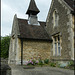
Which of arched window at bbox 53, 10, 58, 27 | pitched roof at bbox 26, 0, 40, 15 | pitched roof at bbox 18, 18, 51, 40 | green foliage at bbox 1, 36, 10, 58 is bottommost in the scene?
green foliage at bbox 1, 36, 10, 58

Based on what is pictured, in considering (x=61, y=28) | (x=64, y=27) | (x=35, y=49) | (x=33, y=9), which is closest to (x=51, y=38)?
(x=61, y=28)

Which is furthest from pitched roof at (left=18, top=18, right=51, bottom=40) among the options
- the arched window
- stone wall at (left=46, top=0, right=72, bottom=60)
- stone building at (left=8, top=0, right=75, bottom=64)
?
the arched window

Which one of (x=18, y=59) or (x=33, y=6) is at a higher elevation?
(x=33, y=6)

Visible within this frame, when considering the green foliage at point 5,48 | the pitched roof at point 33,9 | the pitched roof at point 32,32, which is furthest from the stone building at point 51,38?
the green foliage at point 5,48

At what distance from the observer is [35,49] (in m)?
12.2

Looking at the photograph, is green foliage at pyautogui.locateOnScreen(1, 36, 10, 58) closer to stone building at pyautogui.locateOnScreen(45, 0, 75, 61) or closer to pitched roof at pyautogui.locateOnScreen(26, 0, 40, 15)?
pitched roof at pyautogui.locateOnScreen(26, 0, 40, 15)

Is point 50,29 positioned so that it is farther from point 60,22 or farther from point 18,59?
point 18,59

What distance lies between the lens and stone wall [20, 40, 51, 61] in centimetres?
1177

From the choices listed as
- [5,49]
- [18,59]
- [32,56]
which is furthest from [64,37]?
[5,49]

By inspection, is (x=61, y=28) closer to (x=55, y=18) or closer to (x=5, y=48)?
(x=55, y=18)

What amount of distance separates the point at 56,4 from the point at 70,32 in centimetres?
449

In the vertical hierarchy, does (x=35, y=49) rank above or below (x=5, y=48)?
above

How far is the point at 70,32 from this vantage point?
31.9 feet

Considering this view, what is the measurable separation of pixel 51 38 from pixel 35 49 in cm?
238
